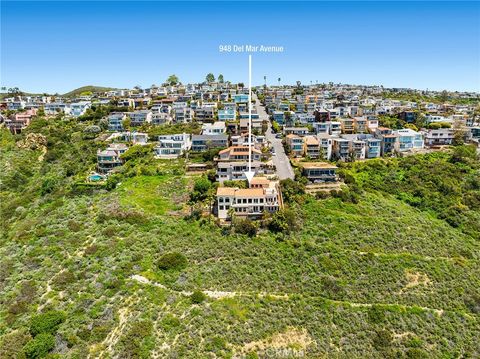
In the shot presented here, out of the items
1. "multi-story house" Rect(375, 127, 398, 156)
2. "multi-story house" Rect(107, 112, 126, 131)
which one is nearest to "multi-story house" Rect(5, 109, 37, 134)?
"multi-story house" Rect(107, 112, 126, 131)

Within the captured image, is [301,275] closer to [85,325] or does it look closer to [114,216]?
[85,325]

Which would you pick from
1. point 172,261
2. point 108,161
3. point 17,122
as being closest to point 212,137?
point 108,161

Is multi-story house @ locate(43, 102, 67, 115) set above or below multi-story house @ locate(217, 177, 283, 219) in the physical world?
above

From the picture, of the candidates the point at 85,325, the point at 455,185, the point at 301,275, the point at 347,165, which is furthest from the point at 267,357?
the point at 455,185

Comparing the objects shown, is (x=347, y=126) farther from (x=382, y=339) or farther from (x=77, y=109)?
(x=77, y=109)

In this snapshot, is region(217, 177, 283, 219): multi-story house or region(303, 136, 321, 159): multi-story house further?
region(303, 136, 321, 159): multi-story house

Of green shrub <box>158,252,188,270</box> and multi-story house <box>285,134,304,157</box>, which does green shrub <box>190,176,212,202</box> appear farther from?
multi-story house <box>285,134,304,157</box>
